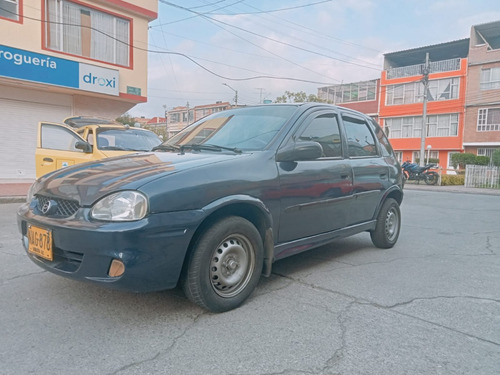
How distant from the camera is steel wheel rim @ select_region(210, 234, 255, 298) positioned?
284 cm

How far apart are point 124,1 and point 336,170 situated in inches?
534

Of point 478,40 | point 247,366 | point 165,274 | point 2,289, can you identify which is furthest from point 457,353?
point 478,40

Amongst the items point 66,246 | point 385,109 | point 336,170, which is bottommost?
point 66,246

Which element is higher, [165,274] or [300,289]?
[165,274]

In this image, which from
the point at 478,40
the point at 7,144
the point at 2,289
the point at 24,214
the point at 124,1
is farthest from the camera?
the point at 478,40

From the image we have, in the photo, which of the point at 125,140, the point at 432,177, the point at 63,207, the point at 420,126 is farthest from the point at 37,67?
the point at 420,126

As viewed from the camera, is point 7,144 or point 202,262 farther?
point 7,144

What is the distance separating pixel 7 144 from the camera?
12.9 m

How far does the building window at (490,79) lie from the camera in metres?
29.2

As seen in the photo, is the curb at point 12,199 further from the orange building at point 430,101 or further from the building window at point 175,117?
the building window at point 175,117

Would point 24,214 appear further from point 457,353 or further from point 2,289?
point 457,353

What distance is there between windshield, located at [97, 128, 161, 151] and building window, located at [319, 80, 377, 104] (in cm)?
3180

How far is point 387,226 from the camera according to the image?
5047 millimetres

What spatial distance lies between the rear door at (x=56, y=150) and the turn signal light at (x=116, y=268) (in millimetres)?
5328
